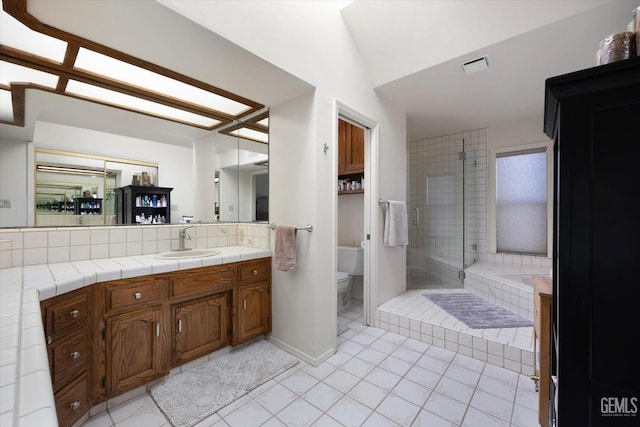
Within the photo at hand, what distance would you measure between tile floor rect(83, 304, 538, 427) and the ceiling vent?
2.30m

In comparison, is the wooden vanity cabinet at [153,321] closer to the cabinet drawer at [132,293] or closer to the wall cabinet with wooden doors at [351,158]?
the cabinet drawer at [132,293]

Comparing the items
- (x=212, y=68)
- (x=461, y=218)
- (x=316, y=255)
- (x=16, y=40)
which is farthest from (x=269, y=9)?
(x=461, y=218)

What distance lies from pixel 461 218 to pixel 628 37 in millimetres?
2838

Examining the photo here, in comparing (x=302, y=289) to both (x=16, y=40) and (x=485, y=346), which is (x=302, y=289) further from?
(x=16, y=40)

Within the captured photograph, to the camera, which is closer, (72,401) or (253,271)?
(72,401)

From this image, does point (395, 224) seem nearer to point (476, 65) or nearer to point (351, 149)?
point (351, 149)

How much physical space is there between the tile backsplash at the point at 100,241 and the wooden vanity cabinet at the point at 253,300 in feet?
0.81

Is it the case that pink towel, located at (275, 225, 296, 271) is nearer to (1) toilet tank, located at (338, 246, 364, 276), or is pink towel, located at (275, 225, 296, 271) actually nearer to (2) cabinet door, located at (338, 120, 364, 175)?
(1) toilet tank, located at (338, 246, 364, 276)

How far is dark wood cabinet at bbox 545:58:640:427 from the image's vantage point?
68 cm

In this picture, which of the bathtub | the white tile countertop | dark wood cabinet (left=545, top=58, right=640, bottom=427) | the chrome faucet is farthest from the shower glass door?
dark wood cabinet (left=545, top=58, right=640, bottom=427)

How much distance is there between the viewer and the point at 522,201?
3432 millimetres

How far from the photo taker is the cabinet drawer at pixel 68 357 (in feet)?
3.94

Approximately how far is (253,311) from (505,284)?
8.03 ft

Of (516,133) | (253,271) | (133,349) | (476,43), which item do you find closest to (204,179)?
(253,271)
